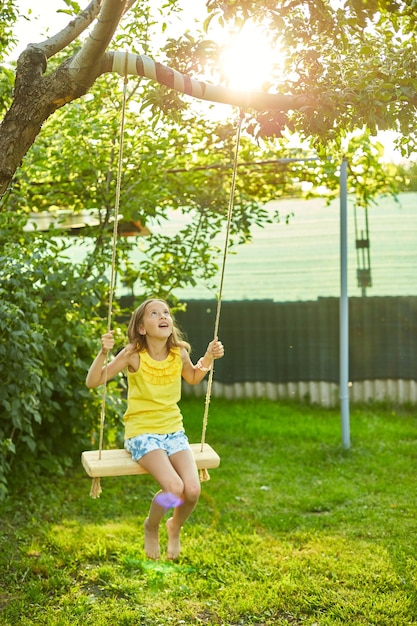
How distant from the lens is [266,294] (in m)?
8.23

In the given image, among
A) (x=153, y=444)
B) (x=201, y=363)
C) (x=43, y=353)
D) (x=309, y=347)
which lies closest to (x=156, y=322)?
(x=201, y=363)

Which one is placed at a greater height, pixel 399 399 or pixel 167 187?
pixel 167 187

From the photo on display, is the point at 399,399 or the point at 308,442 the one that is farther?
the point at 399,399

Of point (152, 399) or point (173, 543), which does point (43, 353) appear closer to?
point (152, 399)

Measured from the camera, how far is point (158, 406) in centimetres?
361

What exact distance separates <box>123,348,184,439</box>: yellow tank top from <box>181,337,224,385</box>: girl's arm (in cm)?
9

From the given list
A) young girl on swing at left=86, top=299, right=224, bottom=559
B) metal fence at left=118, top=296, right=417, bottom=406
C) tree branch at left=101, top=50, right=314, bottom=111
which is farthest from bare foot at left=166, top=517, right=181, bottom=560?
metal fence at left=118, top=296, right=417, bottom=406

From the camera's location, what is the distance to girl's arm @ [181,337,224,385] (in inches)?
144

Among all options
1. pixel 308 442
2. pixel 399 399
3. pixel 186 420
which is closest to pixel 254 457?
pixel 308 442

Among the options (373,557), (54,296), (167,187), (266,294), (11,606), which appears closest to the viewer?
(11,606)

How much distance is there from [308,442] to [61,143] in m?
3.26

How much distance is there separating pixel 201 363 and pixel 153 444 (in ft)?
1.65

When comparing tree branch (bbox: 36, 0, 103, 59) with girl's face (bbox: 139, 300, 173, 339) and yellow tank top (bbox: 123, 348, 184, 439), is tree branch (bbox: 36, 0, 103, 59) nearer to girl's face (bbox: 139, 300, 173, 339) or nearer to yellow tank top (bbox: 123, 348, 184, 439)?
girl's face (bbox: 139, 300, 173, 339)

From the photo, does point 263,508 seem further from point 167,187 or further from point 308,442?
point 167,187
